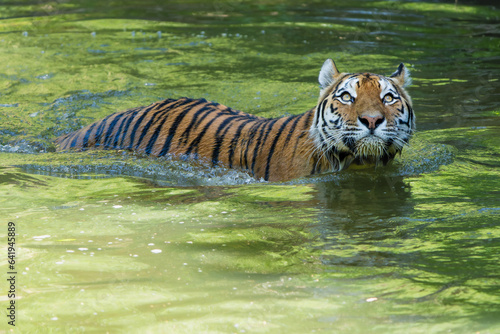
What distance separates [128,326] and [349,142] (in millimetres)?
2121

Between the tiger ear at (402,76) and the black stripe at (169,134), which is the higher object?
the tiger ear at (402,76)

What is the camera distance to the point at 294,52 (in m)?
8.74

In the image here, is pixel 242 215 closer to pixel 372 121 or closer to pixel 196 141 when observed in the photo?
pixel 372 121

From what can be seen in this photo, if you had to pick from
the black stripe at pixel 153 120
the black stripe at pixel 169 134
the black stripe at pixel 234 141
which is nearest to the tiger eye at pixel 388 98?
the black stripe at pixel 234 141

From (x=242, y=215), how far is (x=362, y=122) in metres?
0.93

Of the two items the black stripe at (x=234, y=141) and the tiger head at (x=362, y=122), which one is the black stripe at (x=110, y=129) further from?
the tiger head at (x=362, y=122)

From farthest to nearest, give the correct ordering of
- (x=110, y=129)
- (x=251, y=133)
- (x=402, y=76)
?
(x=110, y=129), (x=251, y=133), (x=402, y=76)

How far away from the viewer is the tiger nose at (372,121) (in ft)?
12.1

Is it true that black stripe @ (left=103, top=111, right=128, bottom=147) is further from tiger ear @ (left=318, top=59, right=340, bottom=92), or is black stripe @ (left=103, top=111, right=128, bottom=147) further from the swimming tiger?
tiger ear @ (left=318, top=59, right=340, bottom=92)

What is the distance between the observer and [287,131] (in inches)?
169

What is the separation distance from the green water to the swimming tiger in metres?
0.13

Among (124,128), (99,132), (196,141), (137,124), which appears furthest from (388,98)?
(99,132)

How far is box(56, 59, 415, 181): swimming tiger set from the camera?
3.83 metres

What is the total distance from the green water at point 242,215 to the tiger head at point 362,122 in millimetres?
200
